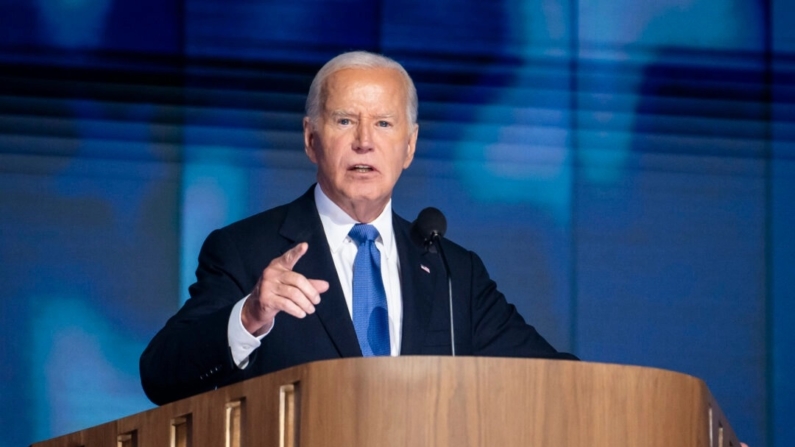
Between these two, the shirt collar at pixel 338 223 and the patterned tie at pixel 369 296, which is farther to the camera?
the shirt collar at pixel 338 223

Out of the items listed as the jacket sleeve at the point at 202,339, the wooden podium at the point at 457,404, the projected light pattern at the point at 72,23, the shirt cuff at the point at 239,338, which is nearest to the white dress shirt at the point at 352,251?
the jacket sleeve at the point at 202,339

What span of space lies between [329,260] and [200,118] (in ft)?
5.48

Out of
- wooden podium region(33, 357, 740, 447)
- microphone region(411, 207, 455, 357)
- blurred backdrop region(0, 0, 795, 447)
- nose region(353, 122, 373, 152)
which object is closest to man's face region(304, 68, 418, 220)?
nose region(353, 122, 373, 152)

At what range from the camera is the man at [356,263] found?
3105 mm

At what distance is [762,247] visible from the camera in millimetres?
4977

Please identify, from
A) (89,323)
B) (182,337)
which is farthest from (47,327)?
(182,337)

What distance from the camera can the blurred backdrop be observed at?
15.3ft

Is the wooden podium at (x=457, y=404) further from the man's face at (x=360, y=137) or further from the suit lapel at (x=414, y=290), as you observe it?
the man's face at (x=360, y=137)

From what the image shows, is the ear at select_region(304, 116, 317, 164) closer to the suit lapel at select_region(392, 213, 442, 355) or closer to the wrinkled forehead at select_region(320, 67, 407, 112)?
the wrinkled forehead at select_region(320, 67, 407, 112)

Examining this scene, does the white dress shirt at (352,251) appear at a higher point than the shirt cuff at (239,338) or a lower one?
higher

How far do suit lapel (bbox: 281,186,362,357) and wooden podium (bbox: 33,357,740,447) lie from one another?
80 cm

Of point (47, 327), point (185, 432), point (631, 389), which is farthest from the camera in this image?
point (47, 327)

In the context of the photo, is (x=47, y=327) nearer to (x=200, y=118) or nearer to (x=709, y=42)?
(x=200, y=118)

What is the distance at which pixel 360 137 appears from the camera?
11.1 ft
